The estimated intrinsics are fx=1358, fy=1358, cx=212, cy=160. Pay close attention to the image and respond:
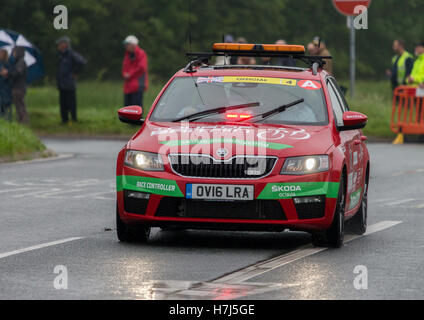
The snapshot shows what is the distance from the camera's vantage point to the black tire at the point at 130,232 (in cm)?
1131

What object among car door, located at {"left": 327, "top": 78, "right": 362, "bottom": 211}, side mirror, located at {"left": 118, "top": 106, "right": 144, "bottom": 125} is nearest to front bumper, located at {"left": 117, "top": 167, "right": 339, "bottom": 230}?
car door, located at {"left": 327, "top": 78, "right": 362, "bottom": 211}

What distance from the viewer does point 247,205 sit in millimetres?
10773

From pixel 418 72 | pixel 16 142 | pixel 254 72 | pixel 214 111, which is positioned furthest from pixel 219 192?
pixel 418 72

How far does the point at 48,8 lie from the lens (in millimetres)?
56562

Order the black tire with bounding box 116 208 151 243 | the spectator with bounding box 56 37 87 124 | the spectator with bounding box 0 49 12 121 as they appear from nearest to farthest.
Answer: the black tire with bounding box 116 208 151 243, the spectator with bounding box 0 49 12 121, the spectator with bounding box 56 37 87 124

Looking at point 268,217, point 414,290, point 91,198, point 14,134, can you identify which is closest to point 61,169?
point 14,134

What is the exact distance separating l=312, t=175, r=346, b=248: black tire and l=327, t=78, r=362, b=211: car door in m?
0.34

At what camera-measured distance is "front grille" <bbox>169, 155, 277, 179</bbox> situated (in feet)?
35.3

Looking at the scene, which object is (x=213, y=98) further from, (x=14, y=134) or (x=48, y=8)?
(x=48, y=8)

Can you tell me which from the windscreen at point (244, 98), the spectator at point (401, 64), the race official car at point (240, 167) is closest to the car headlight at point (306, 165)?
the race official car at point (240, 167)

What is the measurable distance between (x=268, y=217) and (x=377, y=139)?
18.6m

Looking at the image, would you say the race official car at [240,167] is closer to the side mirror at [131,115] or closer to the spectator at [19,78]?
the side mirror at [131,115]

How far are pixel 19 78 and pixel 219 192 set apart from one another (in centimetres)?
2064

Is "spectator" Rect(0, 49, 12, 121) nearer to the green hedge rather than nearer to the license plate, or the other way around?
the green hedge
